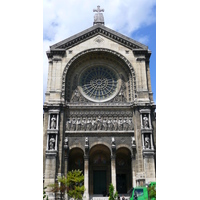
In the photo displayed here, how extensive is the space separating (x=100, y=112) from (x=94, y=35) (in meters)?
9.22

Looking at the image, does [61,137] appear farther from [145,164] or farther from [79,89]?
[145,164]

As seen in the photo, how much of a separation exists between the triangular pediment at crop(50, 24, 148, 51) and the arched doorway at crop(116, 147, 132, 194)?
1140 centimetres

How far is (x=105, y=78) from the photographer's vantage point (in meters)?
26.9

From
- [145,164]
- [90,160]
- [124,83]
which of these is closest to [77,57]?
[124,83]

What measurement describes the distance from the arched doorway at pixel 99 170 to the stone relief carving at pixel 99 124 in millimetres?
1904

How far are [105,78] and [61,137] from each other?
855 centimetres

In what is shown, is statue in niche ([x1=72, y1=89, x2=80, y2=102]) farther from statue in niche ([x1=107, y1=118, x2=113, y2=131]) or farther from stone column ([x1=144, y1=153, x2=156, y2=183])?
stone column ([x1=144, y1=153, x2=156, y2=183])

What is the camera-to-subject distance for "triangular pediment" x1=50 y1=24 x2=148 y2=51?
26.3m

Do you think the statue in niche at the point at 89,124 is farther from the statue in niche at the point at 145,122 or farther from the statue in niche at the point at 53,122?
the statue in niche at the point at 145,122

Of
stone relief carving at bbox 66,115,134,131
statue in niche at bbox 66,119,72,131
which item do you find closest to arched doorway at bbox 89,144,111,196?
stone relief carving at bbox 66,115,134,131

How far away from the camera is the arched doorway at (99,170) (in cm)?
2339

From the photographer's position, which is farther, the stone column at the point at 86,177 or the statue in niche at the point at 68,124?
the statue in niche at the point at 68,124

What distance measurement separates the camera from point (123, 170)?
24.3m

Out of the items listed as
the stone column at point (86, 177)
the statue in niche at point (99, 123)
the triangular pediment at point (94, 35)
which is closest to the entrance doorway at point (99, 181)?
the stone column at point (86, 177)
